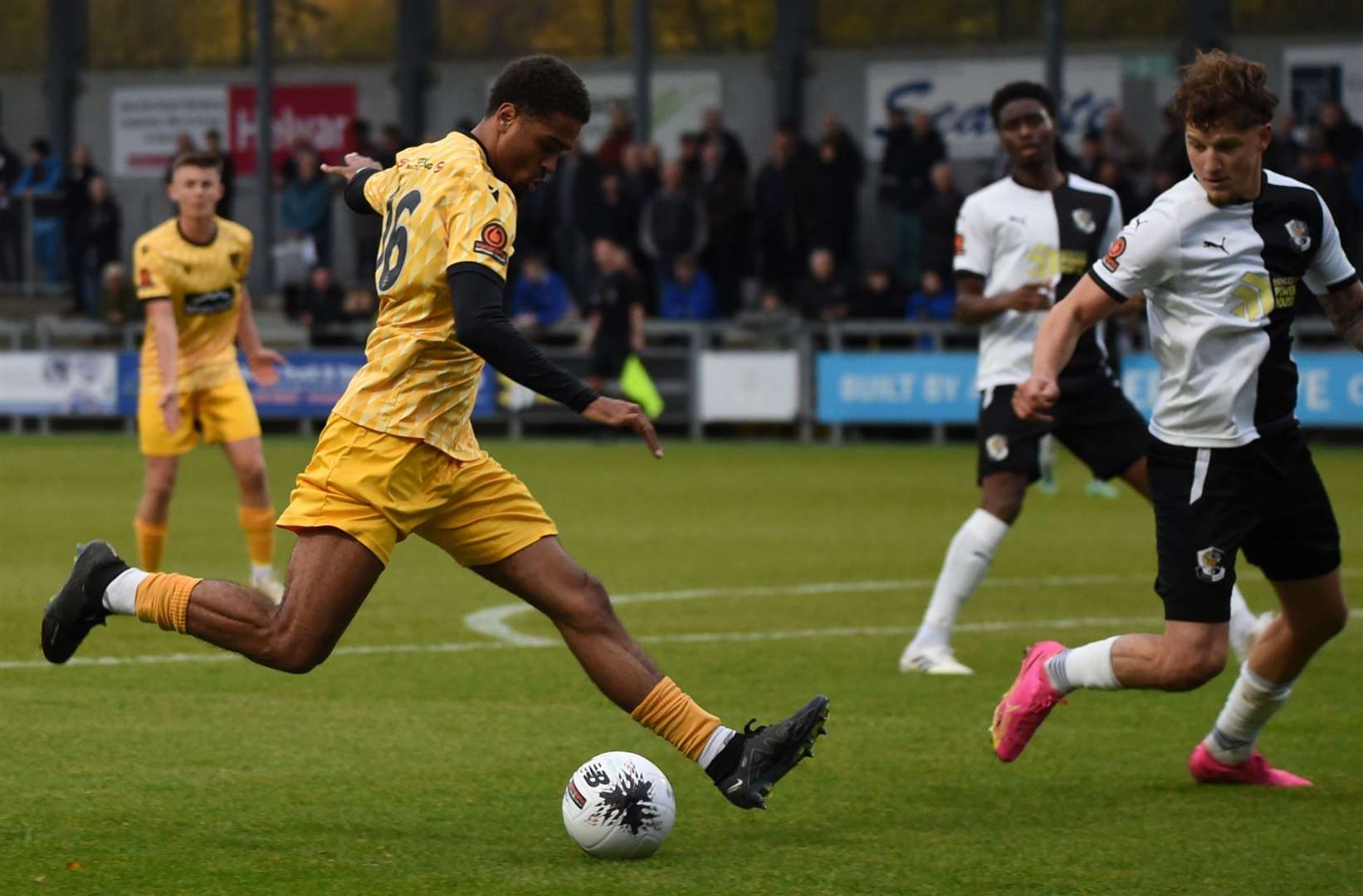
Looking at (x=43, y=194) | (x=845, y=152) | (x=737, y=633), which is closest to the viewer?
(x=737, y=633)

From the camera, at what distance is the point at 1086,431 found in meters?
9.29

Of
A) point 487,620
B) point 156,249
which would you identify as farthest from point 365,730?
point 156,249

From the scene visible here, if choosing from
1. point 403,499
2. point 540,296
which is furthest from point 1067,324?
point 540,296

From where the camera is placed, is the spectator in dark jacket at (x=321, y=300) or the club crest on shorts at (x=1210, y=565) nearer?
the club crest on shorts at (x=1210, y=565)

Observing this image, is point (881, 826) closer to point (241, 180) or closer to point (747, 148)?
point (747, 148)

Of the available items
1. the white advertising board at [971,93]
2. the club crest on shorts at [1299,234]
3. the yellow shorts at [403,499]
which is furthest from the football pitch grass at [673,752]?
the white advertising board at [971,93]

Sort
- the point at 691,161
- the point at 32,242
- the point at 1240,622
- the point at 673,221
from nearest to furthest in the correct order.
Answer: the point at 1240,622 → the point at 673,221 → the point at 691,161 → the point at 32,242

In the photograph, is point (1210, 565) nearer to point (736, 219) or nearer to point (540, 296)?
point (736, 219)

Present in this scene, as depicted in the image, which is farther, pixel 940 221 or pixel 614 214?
pixel 614 214

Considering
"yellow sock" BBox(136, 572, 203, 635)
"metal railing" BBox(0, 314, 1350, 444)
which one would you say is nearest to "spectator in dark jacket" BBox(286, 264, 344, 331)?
"metal railing" BBox(0, 314, 1350, 444)

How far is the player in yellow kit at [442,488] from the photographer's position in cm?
609

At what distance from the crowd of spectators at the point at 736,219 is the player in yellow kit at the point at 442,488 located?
16.8 m

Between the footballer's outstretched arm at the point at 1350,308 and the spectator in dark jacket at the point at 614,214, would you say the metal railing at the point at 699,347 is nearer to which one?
the spectator in dark jacket at the point at 614,214

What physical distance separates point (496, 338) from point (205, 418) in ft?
20.3
